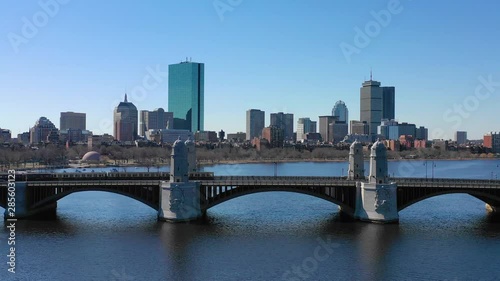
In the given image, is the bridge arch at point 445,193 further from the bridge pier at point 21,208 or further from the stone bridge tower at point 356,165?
the bridge pier at point 21,208

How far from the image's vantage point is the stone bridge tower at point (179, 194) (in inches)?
2790

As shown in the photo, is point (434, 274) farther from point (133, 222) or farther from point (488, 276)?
point (133, 222)

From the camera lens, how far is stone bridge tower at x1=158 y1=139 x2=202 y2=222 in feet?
233

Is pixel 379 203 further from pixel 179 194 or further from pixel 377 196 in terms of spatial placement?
pixel 179 194

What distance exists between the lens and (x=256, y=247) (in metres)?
58.4

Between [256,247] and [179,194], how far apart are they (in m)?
16.5

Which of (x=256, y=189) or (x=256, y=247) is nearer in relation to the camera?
(x=256, y=247)

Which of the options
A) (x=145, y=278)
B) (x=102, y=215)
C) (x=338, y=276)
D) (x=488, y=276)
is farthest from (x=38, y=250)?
(x=488, y=276)

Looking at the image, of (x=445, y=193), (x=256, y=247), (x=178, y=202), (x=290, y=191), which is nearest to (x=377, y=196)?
(x=445, y=193)

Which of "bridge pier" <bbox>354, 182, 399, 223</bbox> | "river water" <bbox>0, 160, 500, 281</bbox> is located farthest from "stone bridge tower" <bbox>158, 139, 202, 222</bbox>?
"bridge pier" <bbox>354, 182, 399, 223</bbox>

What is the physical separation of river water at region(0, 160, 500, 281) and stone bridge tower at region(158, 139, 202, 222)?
6.50 ft

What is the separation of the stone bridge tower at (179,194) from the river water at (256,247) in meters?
1.98

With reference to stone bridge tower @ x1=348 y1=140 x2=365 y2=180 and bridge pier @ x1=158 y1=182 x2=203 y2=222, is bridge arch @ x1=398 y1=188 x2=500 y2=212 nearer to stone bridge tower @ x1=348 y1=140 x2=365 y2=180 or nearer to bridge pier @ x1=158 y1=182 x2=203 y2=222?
stone bridge tower @ x1=348 y1=140 x2=365 y2=180

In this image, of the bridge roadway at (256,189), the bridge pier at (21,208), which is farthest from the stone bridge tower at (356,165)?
the bridge pier at (21,208)
